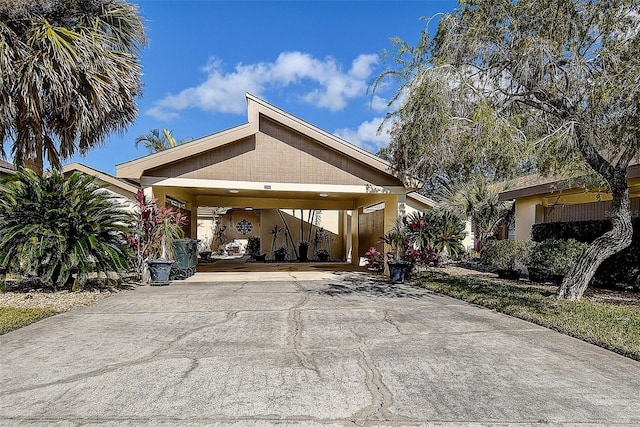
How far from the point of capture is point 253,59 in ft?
56.1

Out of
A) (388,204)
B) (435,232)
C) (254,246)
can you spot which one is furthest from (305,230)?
(435,232)

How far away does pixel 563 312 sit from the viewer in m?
6.87

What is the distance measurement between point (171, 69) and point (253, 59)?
131 inches

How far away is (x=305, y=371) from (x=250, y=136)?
850 cm

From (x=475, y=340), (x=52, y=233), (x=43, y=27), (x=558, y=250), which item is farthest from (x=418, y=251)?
(x=43, y=27)

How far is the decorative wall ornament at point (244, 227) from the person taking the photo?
93.5 feet

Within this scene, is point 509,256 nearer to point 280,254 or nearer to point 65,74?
point 280,254

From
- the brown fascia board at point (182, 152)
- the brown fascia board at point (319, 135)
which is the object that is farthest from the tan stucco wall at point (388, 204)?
the brown fascia board at point (182, 152)

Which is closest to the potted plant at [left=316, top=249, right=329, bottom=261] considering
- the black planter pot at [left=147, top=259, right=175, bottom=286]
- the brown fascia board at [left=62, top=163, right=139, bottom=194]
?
the brown fascia board at [left=62, top=163, right=139, bottom=194]

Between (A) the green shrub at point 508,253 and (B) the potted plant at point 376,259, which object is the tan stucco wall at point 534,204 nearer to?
(A) the green shrub at point 508,253

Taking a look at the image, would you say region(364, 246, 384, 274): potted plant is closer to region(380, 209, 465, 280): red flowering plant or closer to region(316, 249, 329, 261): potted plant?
region(380, 209, 465, 280): red flowering plant

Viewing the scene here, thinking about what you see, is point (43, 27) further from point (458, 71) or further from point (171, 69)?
point (458, 71)

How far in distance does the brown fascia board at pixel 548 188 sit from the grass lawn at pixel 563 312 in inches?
109

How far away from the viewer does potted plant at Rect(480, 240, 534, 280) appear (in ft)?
40.0
